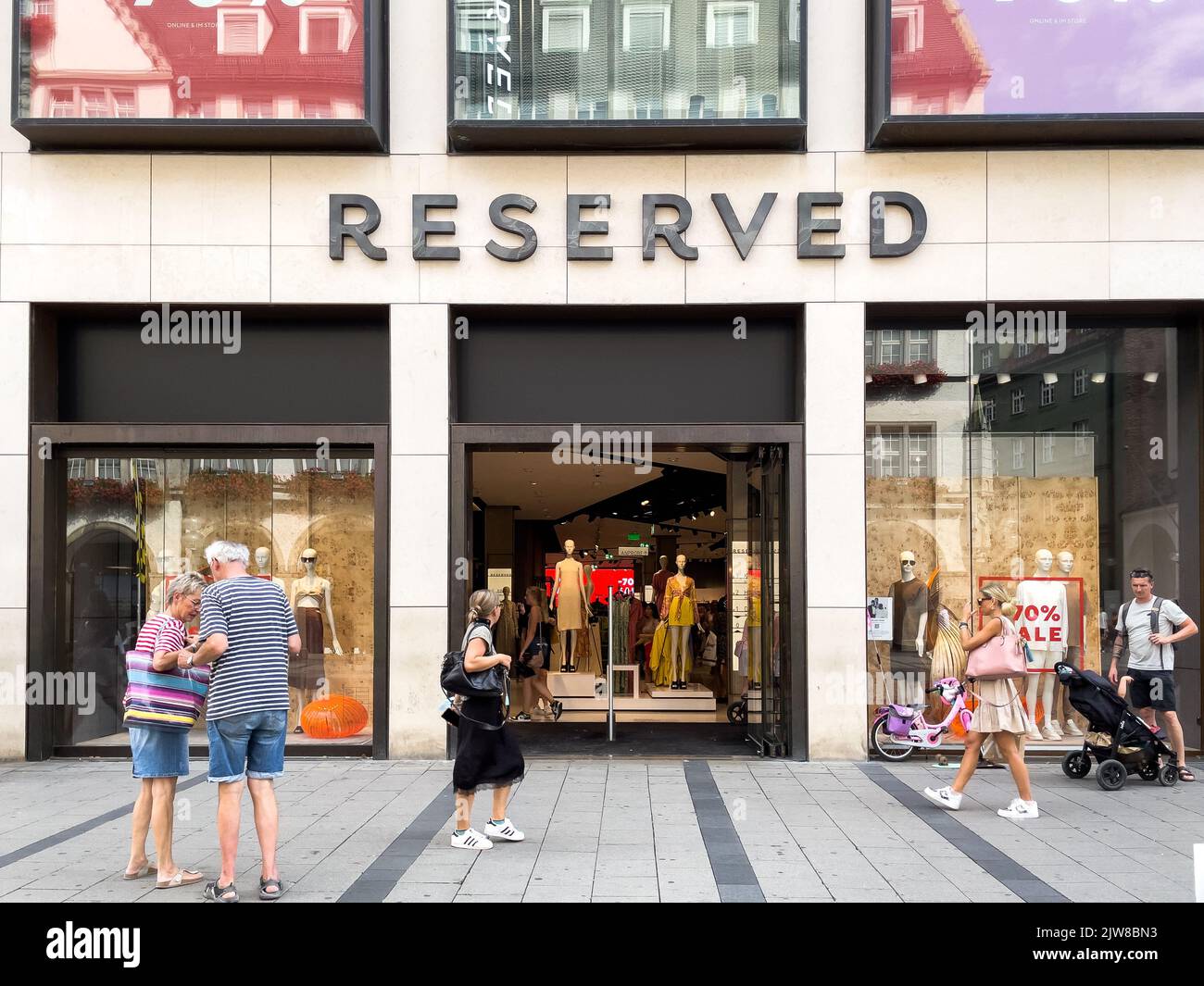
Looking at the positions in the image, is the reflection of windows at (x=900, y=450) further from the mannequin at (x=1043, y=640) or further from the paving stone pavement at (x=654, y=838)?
the paving stone pavement at (x=654, y=838)

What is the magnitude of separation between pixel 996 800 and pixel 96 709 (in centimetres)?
911

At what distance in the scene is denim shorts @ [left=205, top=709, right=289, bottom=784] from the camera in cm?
553

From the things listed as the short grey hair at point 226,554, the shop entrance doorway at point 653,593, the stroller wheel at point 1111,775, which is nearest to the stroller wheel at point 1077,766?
the stroller wheel at point 1111,775

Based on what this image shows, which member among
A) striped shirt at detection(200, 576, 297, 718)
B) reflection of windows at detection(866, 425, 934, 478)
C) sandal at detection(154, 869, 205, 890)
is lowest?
sandal at detection(154, 869, 205, 890)

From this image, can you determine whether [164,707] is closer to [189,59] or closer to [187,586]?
[187,586]

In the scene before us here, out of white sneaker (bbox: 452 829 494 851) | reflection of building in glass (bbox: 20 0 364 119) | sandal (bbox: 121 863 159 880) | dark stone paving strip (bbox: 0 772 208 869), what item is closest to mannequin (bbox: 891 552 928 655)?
white sneaker (bbox: 452 829 494 851)

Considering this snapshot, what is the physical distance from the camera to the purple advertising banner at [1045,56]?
33.4 feet

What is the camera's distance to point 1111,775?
886 cm

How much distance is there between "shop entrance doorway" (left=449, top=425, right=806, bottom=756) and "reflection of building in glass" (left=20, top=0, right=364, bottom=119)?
3.88 metres

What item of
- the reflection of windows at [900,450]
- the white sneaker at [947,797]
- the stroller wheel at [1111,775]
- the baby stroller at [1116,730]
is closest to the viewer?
the white sneaker at [947,797]

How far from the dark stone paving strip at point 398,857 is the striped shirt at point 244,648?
1208 mm

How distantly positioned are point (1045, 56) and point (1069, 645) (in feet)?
20.3

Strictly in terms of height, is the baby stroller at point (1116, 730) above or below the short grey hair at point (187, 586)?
below

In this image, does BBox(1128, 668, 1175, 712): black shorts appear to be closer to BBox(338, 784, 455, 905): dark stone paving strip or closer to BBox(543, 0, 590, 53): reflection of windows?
BBox(338, 784, 455, 905): dark stone paving strip
